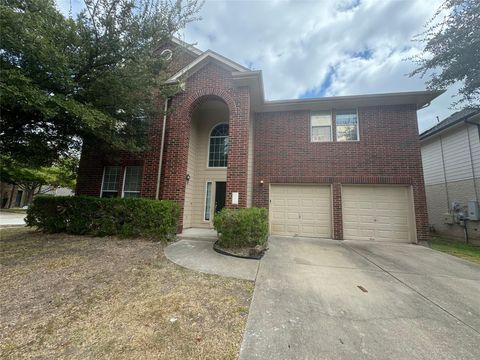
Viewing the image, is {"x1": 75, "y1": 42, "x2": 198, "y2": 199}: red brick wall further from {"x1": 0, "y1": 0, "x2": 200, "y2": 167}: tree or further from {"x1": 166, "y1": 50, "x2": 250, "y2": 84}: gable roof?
{"x1": 0, "y1": 0, "x2": 200, "y2": 167}: tree

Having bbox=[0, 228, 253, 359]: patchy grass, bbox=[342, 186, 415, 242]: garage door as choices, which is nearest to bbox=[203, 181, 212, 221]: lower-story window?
bbox=[0, 228, 253, 359]: patchy grass

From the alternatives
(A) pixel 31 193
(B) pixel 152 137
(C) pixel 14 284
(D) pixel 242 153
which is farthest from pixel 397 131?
(A) pixel 31 193

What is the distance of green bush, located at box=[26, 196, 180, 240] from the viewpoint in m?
6.44

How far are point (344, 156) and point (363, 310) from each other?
7.00m

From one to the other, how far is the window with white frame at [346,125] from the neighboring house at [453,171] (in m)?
4.75

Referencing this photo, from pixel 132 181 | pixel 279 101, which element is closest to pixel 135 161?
pixel 132 181

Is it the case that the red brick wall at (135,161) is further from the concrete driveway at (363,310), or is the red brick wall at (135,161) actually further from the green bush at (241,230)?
the concrete driveway at (363,310)

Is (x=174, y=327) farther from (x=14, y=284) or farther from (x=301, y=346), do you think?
(x=14, y=284)

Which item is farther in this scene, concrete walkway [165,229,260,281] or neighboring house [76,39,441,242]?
neighboring house [76,39,441,242]

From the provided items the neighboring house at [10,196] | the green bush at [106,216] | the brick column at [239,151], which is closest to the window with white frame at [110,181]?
the green bush at [106,216]

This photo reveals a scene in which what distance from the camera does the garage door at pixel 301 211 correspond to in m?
8.48

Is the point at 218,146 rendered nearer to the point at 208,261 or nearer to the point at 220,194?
the point at 220,194

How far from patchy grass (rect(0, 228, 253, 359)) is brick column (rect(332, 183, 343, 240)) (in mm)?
5901

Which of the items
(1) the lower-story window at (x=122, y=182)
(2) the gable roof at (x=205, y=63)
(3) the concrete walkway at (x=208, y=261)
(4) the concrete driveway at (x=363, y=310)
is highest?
(2) the gable roof at (x=205, y=63)
